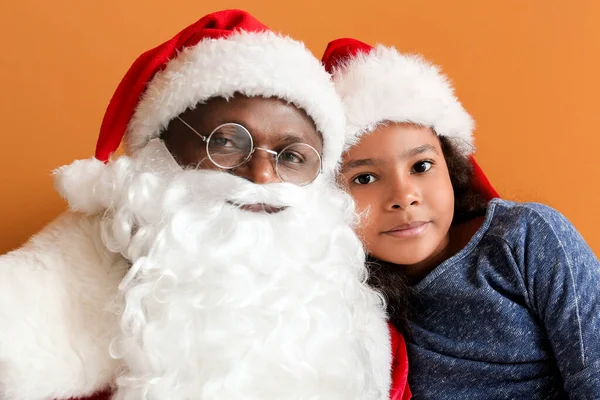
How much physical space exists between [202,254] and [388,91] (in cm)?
60

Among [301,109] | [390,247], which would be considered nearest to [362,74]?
[301,109]

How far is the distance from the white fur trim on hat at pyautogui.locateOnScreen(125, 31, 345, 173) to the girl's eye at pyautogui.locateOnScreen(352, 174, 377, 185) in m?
0.20

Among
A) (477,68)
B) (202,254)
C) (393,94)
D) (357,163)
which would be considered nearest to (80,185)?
(202,254)

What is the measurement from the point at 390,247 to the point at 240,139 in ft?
1.57

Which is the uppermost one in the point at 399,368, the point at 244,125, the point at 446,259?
the point at 244,125

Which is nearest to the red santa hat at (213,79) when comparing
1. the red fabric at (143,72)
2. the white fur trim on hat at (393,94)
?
the red fabric at (143,72)

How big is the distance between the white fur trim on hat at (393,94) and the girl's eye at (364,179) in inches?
3.1

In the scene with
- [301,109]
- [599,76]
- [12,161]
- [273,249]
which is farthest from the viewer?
[599,76]

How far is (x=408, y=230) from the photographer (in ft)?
4.33

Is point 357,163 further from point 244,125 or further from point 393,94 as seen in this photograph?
point 244,125

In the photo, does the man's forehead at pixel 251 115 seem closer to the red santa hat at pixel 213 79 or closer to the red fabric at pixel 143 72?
the red santa hat at pixel 213 79

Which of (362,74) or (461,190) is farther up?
(362,74)

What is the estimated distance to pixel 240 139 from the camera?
1.04 meters

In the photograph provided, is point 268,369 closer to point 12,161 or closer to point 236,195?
point 236,195
